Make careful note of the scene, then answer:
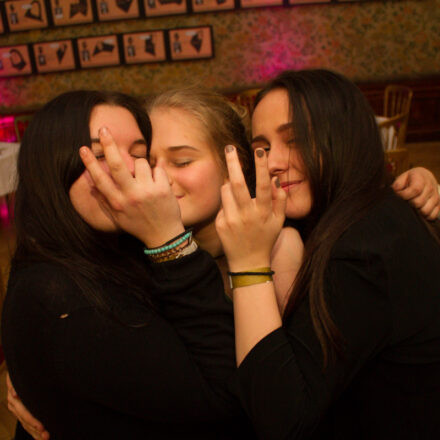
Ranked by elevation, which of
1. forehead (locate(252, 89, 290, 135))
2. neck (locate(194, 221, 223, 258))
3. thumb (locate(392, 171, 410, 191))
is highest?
forehead (locate(252, 89, 290, 135))

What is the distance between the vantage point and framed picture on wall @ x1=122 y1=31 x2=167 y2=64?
5586mm

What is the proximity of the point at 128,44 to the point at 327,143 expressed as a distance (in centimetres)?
520

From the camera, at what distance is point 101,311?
86 centimetres

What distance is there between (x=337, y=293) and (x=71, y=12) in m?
5.79

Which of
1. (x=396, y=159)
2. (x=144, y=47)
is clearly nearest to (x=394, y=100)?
(x=396, y=159)

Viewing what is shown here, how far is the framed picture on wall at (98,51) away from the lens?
18.3 ft

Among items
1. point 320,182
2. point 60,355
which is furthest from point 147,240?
point 320,182

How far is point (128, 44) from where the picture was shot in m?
5.61

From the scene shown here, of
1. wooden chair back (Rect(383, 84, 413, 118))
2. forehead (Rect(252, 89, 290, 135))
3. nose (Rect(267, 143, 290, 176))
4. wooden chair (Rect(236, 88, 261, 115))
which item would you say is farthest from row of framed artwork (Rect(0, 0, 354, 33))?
nose (Rect(267, 143, 290, 176))

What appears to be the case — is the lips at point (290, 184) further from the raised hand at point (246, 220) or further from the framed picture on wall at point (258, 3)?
the framed picture on wall at point (258, 3)

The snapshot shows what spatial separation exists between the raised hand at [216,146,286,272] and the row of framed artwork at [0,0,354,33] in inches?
206

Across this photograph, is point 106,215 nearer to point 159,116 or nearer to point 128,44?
point 159,116

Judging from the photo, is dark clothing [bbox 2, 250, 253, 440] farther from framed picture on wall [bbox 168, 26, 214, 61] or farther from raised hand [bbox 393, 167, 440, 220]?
framed picture on wall [bbox 168, 26, 214, 61]

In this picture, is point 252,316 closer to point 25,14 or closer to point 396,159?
point 396,159
